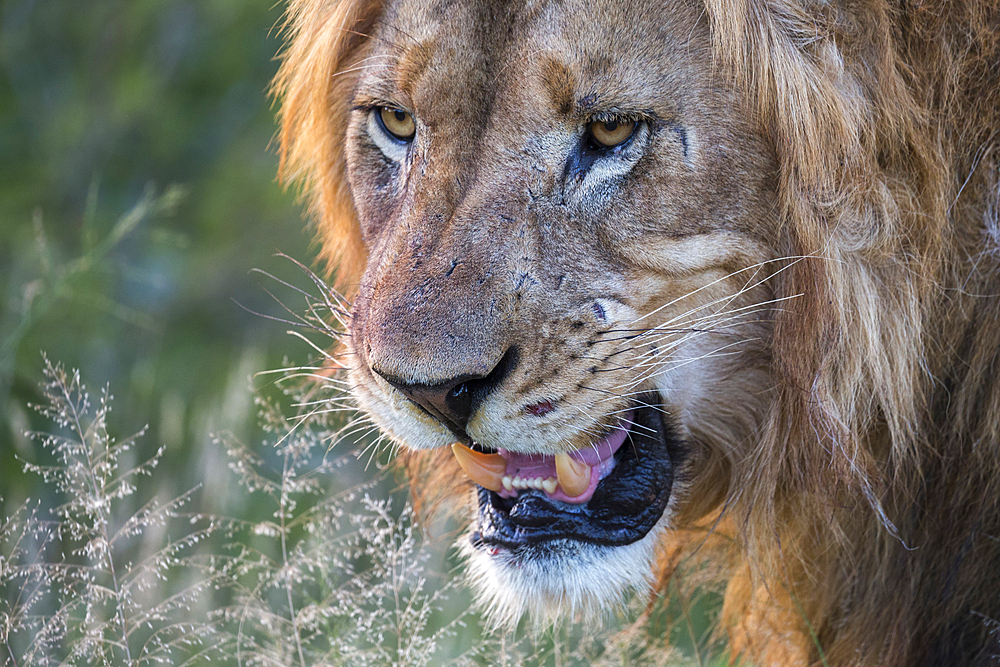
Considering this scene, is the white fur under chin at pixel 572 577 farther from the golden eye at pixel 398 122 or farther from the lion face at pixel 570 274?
the golden eye at pixel 398 122

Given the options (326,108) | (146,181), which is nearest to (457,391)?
(326,108)

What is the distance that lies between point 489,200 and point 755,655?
51.7 inches

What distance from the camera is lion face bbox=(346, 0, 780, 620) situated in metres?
1.84

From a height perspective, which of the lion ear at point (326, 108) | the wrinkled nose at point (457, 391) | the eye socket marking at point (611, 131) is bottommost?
the wrinkled nose at point (457, 391)

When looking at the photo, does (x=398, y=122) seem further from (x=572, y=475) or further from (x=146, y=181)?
(x=146, y=181)

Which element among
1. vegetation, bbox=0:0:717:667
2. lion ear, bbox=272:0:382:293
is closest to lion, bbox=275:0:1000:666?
lion ear, bbox=272:0:382:293

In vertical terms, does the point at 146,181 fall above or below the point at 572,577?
below

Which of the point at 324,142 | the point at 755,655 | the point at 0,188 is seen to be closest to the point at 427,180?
the point at 324,142

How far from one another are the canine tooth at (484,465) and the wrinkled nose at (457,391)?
0.96 ft

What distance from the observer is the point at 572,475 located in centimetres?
200

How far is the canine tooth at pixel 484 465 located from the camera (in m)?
2.12

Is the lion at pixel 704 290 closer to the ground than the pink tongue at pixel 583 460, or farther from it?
farther from it

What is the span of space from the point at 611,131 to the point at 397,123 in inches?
20.7

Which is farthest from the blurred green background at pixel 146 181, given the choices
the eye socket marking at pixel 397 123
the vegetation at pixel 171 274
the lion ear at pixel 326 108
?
the eye socket marking at pixel 397 123
